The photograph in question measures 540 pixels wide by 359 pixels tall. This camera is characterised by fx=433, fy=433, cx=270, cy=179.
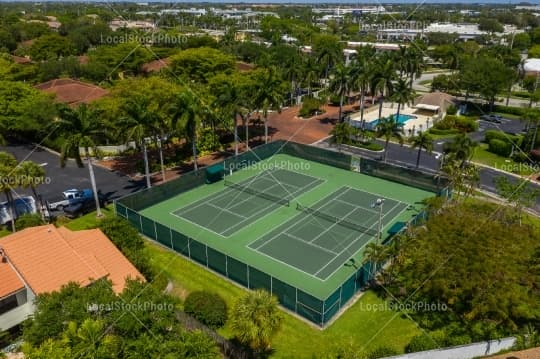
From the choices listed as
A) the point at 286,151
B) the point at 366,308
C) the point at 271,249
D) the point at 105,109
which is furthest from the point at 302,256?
the point at 105,109

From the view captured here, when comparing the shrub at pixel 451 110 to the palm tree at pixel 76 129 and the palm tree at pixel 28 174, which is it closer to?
the palm tree at pixel 76 129

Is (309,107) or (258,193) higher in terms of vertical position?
(309,107)

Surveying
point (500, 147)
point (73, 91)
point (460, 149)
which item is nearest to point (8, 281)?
point (460, 149)

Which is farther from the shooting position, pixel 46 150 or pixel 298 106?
pixel 298 106

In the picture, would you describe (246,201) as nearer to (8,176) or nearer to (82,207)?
(82,207)

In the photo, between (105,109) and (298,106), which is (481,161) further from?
(105,109)

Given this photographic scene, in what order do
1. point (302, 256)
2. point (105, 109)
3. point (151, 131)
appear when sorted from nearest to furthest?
point (302, 256)
point (151, 131)
point (105, 109)
